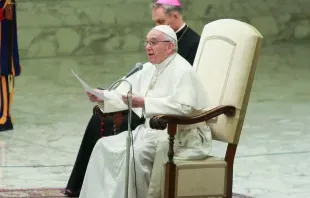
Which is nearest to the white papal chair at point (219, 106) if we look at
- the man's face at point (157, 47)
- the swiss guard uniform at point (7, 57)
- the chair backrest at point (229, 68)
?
the chair backrest at point (229, 68)

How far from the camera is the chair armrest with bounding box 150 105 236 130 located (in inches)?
177

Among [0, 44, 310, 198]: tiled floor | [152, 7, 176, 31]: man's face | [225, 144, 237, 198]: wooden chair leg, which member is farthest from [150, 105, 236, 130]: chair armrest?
[0, 44, 310, 198]: tiled floor

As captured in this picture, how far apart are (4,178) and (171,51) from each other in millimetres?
1864

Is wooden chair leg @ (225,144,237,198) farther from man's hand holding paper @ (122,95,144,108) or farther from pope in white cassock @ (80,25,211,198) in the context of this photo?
man's hand holding paper @ (122,95,144,108)

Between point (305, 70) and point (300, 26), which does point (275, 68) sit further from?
point (300, 26)

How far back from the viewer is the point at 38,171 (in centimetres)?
627

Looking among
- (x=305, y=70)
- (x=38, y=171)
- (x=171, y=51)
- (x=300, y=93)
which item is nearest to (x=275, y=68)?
(x=305, y=70)

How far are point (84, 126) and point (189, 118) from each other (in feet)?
10.7

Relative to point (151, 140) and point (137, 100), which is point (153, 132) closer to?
point (151, 140)

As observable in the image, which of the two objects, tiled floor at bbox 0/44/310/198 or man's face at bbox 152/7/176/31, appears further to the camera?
tiled floor at bbox 0/44/310/198

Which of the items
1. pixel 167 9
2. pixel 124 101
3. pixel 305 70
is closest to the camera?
pixel 124 101

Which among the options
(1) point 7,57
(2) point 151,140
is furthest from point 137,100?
(1) point 7,57

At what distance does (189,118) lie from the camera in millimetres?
4602

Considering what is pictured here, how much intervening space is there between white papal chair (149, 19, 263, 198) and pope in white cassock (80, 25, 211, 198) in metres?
0.08
